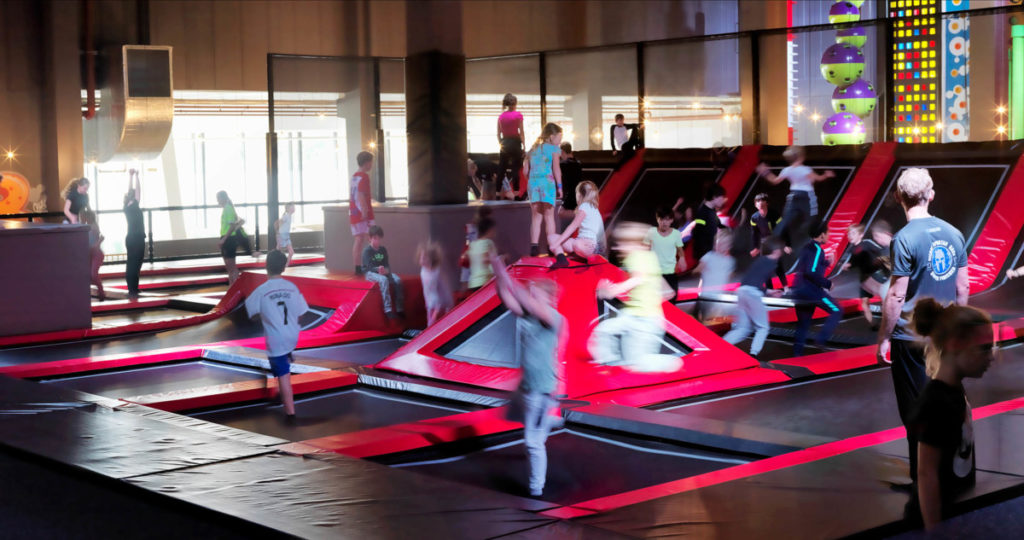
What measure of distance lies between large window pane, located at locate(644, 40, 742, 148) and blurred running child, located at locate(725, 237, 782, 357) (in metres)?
9.33

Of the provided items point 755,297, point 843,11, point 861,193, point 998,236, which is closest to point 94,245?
point 755,297

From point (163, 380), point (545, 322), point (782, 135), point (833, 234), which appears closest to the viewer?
point (545, 322)

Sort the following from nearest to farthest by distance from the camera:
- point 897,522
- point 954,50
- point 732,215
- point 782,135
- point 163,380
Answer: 1. point 897,522
2. point 163,380
3. point 732,215
4. point 954,50
5. point 782,135

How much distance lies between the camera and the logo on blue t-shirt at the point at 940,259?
5301mm

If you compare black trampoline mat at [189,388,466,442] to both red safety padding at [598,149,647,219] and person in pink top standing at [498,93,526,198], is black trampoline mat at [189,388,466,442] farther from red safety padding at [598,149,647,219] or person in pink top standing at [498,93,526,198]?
red safety padding at [598,149,647,219]

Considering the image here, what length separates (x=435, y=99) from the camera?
14156 millimetres

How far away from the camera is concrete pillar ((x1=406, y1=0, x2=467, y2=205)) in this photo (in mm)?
14133

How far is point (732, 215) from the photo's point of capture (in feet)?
54.1

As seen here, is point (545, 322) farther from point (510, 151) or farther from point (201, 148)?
point (201, 148)

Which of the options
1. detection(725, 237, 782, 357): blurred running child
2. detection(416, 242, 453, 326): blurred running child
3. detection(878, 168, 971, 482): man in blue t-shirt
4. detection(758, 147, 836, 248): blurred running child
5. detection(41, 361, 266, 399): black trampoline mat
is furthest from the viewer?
detection(758, 147, 836, 248): blurred running child

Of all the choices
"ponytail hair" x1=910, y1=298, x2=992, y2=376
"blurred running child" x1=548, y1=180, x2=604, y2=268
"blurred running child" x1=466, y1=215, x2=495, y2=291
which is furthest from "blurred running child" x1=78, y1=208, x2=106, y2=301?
"ponytail hair" x1=910, y1=298, x2=992, y2=376

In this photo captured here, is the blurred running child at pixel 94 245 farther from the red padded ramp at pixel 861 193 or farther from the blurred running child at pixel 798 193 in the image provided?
the red padded ramp at pixel 861 193

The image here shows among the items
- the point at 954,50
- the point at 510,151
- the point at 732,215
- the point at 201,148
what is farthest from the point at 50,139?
the point at 954,50

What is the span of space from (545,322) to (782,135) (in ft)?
52.6
